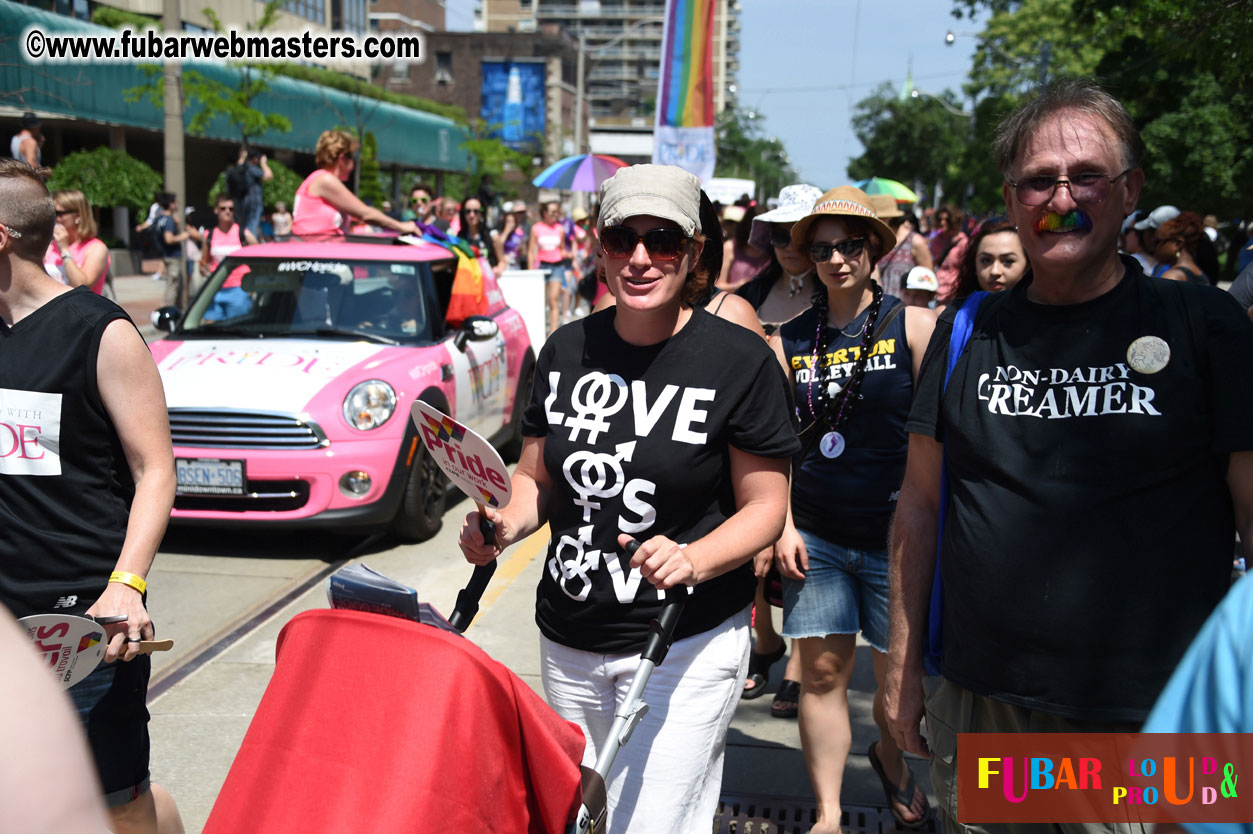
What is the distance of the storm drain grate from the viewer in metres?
3.94

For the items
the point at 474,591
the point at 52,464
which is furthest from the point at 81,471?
the point at 474,591

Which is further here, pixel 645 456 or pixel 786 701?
Result: pixel 786 701

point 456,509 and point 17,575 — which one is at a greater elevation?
→ point 17,575

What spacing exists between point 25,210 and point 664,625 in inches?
75.9

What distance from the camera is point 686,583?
259cm

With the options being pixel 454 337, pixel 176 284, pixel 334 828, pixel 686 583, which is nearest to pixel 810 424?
pixel 686 583

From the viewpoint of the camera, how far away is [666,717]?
2.83 metres

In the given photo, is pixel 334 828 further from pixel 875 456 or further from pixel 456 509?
pixel 456 509

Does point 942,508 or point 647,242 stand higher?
point 647,242

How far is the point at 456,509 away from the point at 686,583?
604cm

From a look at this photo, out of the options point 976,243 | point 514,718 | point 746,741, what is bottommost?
point 746,741

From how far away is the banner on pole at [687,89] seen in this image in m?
12.8

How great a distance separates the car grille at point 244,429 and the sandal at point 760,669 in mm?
2966

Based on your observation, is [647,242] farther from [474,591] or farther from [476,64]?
[476,64]
